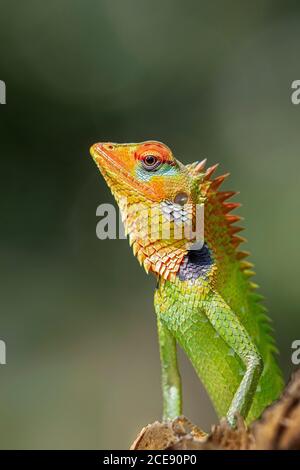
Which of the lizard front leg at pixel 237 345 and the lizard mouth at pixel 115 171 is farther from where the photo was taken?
the lizard mouth at pixel 115 171

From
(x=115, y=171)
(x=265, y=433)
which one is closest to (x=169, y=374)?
(x=115, y=171)

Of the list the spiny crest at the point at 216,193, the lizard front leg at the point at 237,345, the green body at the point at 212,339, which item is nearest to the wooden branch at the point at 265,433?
the lizard front leg at the point at 237,345

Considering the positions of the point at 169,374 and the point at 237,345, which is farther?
the point at 169,374

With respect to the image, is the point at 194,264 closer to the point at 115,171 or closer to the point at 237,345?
the point at 237,345

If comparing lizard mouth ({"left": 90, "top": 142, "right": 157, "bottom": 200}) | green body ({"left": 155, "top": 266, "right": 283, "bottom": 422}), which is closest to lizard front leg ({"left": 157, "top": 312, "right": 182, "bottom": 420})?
green body ({"left": 155, "top": 266, "right": 283, "bottom": 422})

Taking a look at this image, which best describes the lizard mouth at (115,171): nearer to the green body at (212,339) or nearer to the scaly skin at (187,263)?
the scaly skin at (187,263)

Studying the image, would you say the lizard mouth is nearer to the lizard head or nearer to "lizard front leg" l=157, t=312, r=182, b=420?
the lizard head

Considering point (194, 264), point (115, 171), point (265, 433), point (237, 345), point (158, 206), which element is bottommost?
point (265, 433)

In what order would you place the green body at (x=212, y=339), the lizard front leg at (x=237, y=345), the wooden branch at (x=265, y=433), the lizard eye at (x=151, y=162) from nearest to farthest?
1. the wooden branch at (x=265, y=433)
2. the lizard front leg at (x=237, y=345)
3. the green body at (x=212, y=339)
4. the lizard eye at (x=151, y=162)
